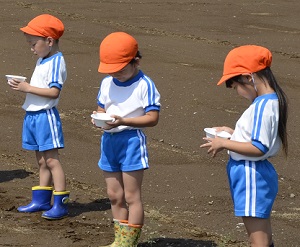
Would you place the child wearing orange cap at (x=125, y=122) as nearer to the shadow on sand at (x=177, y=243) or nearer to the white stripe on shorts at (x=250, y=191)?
the shadow on sand at (x=177, y=243)

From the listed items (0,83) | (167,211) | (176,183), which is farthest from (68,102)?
(167,211)

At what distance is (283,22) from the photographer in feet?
51.4

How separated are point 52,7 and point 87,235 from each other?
9.72 meters

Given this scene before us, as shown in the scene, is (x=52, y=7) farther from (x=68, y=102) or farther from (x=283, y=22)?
(x=68, y=102)

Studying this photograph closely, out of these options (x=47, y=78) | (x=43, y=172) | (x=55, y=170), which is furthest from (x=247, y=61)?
(x=43, y=172)

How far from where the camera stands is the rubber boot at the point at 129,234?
21.2 feet

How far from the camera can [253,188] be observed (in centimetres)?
560

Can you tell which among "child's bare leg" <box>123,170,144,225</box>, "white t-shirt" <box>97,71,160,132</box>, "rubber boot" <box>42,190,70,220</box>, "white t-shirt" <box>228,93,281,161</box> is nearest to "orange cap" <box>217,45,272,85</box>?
"white t-shirt" <box>228,93,281,161</box>

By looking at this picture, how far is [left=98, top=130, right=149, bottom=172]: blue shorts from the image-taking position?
640cm

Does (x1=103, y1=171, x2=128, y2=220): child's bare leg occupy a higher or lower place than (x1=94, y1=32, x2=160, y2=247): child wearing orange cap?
lower

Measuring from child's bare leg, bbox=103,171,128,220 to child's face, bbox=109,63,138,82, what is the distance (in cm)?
68

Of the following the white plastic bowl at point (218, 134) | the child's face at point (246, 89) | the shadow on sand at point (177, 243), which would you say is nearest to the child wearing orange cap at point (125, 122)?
the shadow on sand at point (177, 243)

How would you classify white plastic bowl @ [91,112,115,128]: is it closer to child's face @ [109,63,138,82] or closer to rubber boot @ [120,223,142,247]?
child's face @ [109,63,138,82]

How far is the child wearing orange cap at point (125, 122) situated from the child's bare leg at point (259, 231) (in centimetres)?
103
